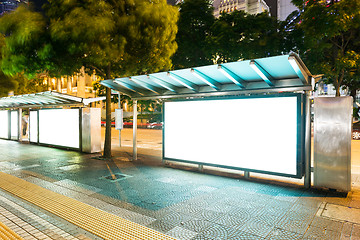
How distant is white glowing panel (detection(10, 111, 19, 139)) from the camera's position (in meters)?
16.8

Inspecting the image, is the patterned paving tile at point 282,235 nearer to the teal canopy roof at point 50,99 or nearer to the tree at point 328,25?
the teal canopy roof at point 50,99

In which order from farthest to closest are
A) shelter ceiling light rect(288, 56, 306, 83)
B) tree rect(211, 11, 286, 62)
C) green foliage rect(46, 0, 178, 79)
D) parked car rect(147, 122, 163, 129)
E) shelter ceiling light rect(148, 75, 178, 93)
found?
parked car rect(147, 122, 163, 129), tree rect(211, 11, 286, 62), green foliage rect(46, 0, 178, 79), shelter ceiling light rect(148, 75, 178, 93), shelter ceiling light rect(288, 56, 306, 83)

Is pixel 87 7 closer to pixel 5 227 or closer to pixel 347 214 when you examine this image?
pixel 5 227

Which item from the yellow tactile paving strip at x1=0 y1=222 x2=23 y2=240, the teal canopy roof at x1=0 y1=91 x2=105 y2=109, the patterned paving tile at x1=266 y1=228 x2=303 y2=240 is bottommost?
the patterned paving tile at x1=266 y1=228 x2=303 y2=240

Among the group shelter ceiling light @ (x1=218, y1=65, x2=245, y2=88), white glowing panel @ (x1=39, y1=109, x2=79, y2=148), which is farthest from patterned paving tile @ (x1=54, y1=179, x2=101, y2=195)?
white glowing panel @ (x1=39, y1=109, x2=79, y2=148)

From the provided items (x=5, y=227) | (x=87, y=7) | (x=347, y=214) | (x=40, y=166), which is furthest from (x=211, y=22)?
(x=5, y=227)

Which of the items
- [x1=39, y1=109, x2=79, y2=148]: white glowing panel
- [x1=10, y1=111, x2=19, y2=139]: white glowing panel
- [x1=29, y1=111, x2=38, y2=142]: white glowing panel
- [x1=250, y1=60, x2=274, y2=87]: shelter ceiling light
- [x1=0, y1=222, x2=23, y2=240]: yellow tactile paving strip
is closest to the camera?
[x1=0, y1=222, x2=23, y2=240]: yellow tactile paving strip

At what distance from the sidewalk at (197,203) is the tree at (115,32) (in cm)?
348

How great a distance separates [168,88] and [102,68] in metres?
3.97

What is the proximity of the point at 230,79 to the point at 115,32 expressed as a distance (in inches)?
176

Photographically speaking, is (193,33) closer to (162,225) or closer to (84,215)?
(84,215)

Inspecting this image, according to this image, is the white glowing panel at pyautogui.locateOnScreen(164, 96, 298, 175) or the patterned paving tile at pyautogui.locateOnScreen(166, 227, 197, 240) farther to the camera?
the white glowing panel at pyautogui.locateOnScreen(164, 96, 298, 175)

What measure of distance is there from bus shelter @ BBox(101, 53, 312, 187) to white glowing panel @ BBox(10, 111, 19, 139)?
11.7 meters

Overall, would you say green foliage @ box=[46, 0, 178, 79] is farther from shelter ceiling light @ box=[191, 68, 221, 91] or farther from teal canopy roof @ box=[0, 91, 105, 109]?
shelter ceiling light @ box=[191, 68, 221, 91]
